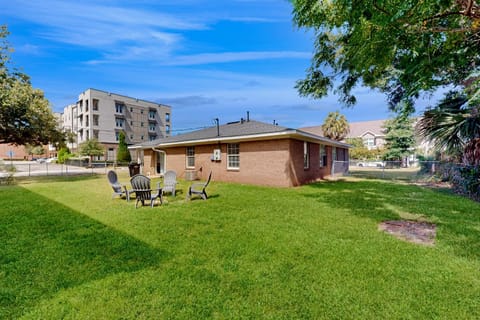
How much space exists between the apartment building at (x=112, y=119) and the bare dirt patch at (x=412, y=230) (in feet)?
155

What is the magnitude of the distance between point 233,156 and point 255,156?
1665 millimetres

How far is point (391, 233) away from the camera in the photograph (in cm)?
502

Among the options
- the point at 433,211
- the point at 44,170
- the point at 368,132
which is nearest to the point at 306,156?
the point at 433,211

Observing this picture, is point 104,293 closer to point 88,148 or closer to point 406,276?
point 406,276

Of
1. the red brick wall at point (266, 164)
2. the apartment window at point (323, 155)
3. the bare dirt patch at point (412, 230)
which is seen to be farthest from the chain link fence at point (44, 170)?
the bare dirt patch at point (412, 230)

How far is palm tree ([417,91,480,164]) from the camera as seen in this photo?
29.9ft

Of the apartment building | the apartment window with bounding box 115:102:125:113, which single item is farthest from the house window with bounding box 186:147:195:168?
the apartment window with bounding box 115:102:125:113

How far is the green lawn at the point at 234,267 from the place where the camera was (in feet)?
8.45

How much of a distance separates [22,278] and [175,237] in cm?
234

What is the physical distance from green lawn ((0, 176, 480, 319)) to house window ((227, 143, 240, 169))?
7.46 meters

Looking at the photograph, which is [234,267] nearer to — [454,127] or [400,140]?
[454,127]

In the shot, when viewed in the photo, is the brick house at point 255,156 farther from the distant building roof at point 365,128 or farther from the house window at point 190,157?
the distant building roof at point 365,128

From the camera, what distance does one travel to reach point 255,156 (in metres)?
13.0

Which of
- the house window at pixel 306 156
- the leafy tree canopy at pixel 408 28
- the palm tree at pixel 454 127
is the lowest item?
the house window at pixel 306 156
